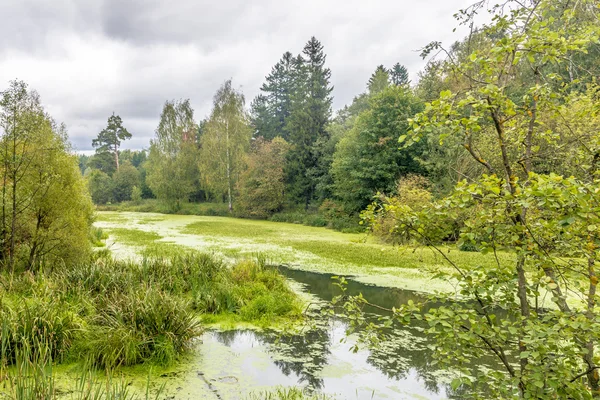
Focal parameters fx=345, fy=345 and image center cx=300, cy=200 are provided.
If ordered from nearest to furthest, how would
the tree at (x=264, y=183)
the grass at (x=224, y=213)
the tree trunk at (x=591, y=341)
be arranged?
the tree trunk at (x=591, y=341) < the grass at (x=224, y=213) < the tree at (x=264, y=183)

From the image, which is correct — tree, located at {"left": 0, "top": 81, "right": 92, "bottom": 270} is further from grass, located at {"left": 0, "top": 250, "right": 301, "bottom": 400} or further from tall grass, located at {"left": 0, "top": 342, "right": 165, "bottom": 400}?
tall grass, located at {"left": 0, "top": 342, "right": 165, "bottom": 400}

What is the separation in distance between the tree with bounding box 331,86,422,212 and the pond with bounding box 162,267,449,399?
14975mm

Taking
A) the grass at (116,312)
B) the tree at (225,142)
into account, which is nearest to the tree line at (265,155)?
the tree at (225,142)

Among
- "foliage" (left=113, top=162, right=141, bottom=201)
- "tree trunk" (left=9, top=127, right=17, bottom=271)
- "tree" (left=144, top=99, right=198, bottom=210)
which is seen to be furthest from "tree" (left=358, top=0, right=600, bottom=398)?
"foliage" (left=113, top=162, right=141, bottom=201)

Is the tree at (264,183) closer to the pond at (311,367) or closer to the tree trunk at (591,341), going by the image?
the pond at (311,367)

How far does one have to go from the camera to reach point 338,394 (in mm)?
3930

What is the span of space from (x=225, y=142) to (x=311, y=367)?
27.9 m

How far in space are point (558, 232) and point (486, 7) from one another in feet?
5.28

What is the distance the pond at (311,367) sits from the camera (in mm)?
3965

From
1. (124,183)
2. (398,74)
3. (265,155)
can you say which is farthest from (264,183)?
(398,74)

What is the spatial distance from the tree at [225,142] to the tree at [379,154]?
12.2 m

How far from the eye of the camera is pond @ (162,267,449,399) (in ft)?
13.0

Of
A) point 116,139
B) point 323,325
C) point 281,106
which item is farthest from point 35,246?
point 116,139

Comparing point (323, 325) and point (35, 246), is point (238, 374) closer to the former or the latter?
Result: point (323, 325)
